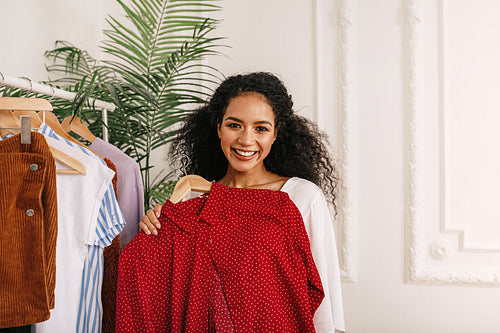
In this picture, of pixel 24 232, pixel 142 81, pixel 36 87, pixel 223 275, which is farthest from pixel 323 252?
pixel 142 81

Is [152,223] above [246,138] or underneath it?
underneath

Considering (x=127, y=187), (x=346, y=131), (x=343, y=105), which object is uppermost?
(x=343, y=105)

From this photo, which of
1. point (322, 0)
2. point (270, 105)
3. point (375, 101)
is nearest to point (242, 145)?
point (270, 105)

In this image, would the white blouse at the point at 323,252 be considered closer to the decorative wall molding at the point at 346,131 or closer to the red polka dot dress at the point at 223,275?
the red polka dot dress at the point at 223,275

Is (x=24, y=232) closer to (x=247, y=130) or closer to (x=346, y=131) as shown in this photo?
(x=247, y=130)

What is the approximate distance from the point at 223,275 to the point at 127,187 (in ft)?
1.69

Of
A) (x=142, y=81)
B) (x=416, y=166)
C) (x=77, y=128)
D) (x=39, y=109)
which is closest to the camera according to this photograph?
(x=39, y=109)

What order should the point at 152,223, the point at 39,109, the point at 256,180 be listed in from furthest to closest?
the point at 256,180, the point at 152,223, the point at 39,109

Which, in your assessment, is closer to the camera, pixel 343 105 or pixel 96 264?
pixel 96 264

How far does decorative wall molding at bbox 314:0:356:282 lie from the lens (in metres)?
2.64

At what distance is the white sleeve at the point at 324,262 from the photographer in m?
1.34

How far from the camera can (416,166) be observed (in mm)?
2582

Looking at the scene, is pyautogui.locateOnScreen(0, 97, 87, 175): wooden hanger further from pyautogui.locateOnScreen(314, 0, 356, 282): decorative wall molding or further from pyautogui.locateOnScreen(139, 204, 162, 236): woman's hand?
pyautogui.locateOnScreen(314, 0, 356, 282): decorative wall molding

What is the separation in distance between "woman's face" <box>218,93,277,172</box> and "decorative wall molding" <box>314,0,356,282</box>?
1.30 meters
